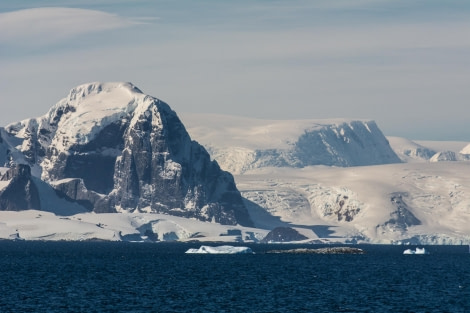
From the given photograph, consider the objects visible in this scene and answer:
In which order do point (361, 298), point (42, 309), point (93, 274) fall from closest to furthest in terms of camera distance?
point (42, 309)
point (361, 298)
point (93, 274)

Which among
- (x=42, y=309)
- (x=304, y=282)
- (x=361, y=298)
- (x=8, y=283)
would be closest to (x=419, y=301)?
(x=361, y=298)

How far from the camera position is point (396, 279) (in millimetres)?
191375

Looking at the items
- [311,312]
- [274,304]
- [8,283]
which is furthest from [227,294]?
[8,283]

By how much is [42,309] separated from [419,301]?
47836mm

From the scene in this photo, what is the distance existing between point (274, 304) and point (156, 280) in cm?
4459

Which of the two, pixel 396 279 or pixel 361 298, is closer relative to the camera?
pixel 361 298

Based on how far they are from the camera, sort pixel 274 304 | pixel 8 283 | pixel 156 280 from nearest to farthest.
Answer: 1. pixel 274 304
2. pixel 8 283
3. pixel 156 280

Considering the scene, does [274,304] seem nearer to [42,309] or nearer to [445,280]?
[42,309]

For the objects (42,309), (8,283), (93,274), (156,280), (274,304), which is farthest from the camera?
(93,274)

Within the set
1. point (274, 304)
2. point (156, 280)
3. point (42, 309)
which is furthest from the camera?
point (156, 280)

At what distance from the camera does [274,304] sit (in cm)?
13962

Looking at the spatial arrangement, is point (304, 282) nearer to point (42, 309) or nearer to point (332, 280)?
point (332, 280)

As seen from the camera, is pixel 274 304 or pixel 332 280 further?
pixel 332 280

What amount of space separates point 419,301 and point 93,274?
2764 inches
